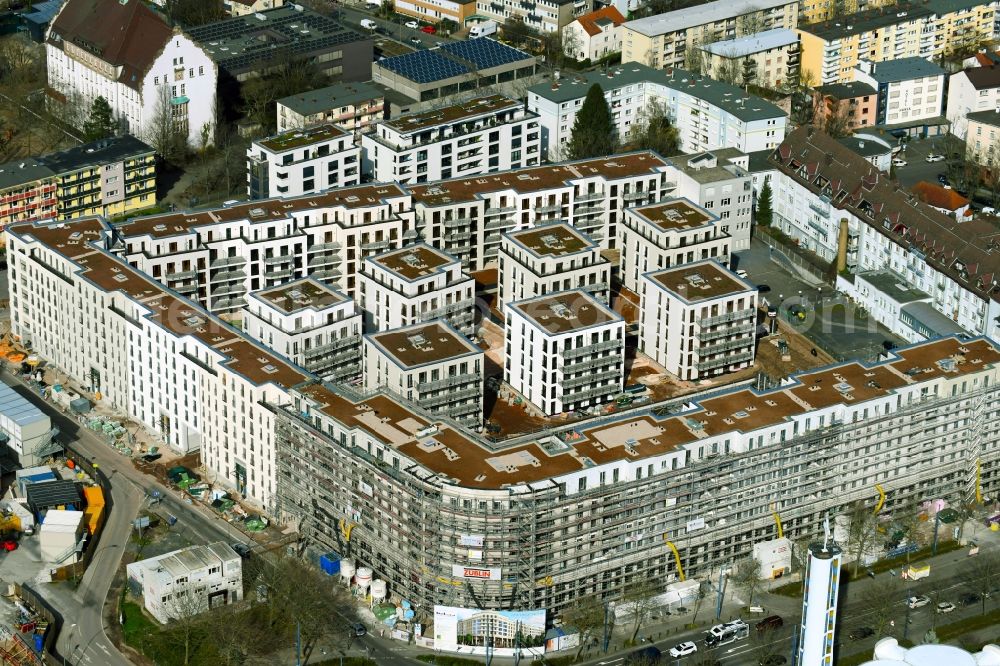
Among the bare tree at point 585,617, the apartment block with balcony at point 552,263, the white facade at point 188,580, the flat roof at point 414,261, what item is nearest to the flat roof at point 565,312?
the apartment block with balcony at point 552,263

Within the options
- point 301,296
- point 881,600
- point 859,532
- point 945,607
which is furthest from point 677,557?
point 301,296

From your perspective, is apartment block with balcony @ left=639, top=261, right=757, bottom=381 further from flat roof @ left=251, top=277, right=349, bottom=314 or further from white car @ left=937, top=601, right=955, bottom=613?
white car @ left=937, top=601, right=955, bottom=613

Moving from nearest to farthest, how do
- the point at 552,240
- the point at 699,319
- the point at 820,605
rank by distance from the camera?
the point at 820,605 → the point at 699,319 → the point at 552,240

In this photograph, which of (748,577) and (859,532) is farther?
(859,532)

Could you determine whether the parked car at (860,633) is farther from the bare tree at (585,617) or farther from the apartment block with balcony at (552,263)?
the apartment block with balcony at (552,263)

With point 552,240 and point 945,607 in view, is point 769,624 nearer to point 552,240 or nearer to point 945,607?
point 945,607

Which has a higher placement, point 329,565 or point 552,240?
point 552,240

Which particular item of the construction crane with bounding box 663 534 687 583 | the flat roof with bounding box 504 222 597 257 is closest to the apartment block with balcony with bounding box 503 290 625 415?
the flat roof with bounding box 504 222 597 257
